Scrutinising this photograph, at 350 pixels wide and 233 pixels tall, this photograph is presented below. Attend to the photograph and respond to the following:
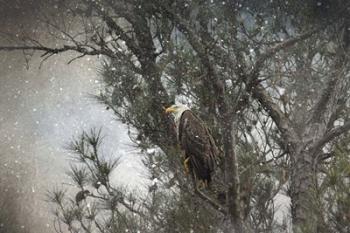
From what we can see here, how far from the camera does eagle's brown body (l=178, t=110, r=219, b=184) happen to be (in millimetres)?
1760

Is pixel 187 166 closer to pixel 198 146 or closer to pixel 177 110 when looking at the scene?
pixel 198 146

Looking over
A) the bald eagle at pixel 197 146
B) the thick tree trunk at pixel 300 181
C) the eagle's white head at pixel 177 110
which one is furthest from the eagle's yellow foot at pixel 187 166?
the thick tree trunk at pixel 300 181

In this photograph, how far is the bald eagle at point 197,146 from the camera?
1759 mm

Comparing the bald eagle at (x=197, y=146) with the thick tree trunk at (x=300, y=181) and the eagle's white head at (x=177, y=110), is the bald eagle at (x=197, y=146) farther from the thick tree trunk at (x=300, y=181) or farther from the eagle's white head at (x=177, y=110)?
the thick tree trunk at (x=300, y=181)

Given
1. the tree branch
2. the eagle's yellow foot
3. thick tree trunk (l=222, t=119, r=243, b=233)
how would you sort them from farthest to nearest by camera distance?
1. the tree branch
2. the eagle's yellow foot
3. thick tree trunk (l=222, t=119, r=243, b=233)

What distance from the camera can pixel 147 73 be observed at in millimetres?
2148

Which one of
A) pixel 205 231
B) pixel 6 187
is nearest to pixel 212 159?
pixel 205 231

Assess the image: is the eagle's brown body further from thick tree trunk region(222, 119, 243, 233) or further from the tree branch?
the tree branch

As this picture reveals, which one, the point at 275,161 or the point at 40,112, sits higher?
the point at 40,112

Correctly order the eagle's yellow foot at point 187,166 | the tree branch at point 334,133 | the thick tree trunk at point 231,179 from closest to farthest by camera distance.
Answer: the thick tree trunk at point 231,179 → the eagle's yellow foot at point 187,166 → the tree branch at point 334,133

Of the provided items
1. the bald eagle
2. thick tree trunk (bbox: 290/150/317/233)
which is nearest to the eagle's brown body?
the bald eagle

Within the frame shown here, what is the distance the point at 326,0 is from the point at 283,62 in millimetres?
266

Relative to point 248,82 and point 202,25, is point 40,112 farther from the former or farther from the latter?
point 248,82

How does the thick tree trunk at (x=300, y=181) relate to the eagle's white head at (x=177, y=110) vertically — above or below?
below
